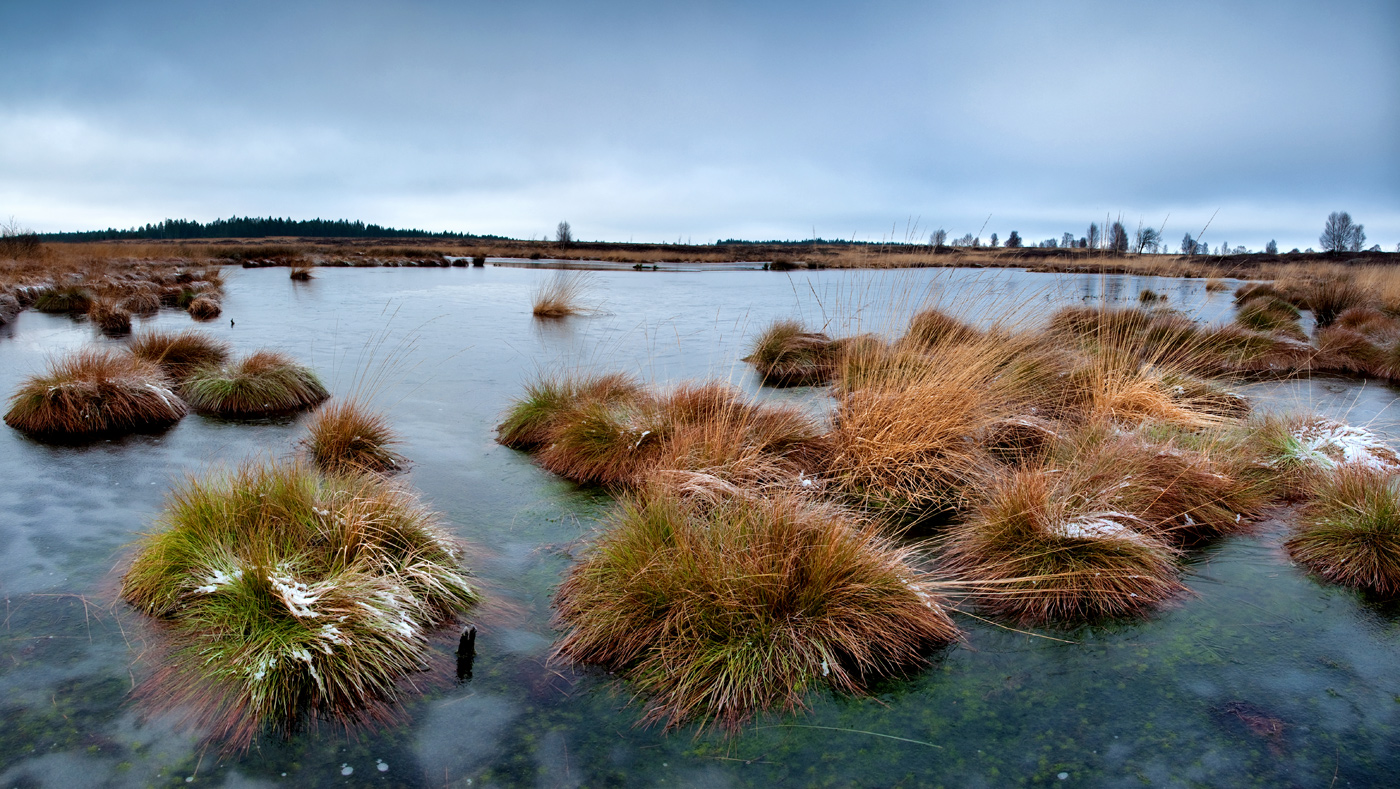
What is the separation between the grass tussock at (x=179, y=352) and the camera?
898 cm

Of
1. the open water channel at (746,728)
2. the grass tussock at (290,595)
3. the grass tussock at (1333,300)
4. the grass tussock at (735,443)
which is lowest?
the open water channel at (746,728)

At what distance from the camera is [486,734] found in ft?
9.68

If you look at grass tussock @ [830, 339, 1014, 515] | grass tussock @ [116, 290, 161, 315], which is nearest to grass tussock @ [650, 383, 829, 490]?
grass tussock @ [830, 339, 1014, 515]

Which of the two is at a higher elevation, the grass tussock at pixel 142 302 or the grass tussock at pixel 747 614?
the grass tussock at pixel 142 302

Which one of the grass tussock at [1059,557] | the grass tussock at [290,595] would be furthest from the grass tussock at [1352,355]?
the grass tussock at [290,595]

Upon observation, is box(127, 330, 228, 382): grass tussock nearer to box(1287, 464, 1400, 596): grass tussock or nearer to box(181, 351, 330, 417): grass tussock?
box(181, 351, 330, 417): grass tussock

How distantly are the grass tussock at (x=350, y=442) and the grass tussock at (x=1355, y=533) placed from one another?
649 cm

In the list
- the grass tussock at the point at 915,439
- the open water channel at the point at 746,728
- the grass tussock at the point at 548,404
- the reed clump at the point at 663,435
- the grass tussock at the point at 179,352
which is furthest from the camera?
the grass tussock at the point at 179,352

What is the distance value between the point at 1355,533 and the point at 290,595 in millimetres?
5803

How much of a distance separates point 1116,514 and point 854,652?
2.03m

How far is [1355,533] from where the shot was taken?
14.3 feet

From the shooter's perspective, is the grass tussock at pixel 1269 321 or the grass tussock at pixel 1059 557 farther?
the grass tussock at pixel 1269 321

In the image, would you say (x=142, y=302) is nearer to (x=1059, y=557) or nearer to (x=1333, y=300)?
(x=1059, y=557)

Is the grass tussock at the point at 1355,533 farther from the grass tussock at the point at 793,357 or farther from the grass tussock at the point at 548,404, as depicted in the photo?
the grass tussock at the point at 793,357
